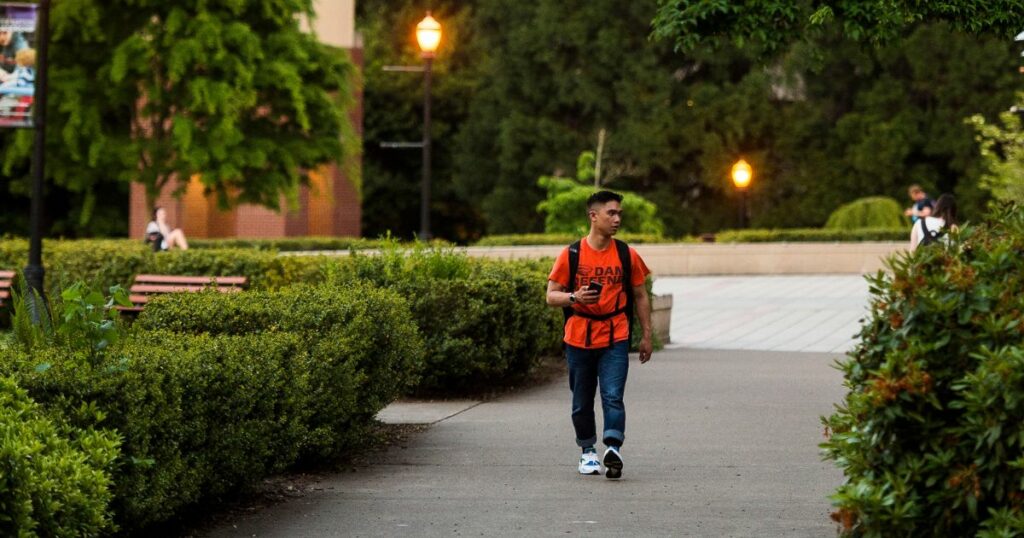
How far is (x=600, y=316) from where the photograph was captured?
9602 mm

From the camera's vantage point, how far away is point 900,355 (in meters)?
5.70

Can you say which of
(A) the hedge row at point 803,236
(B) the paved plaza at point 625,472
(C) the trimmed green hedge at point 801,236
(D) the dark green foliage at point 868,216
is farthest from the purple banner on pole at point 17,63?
(D) the dark green foliage at point 868,216

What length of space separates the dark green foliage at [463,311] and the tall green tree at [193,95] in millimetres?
20030

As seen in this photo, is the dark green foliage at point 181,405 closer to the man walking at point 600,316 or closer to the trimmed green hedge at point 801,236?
Result: the man walking at point 600,316

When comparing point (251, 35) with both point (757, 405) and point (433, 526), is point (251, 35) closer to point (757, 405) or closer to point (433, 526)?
point (757, 405)

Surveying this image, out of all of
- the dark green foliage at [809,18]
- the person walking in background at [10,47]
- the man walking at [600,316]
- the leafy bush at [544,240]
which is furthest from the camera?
the leafy bush at [544,240]

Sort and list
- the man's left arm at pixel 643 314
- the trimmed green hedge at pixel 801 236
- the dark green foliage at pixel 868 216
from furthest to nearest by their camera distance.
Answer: the dark green foliage at pixel 868 216 < the trimmed green hedge at pixel 801 236 < the man's left arm at pixel 643 314

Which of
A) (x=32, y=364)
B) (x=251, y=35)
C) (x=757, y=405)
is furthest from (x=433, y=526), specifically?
(x=251, y=35)

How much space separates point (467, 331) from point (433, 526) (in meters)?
5.81

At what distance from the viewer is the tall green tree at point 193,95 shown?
1348 inches

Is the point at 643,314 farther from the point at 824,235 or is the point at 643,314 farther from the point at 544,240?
the point at 824,235

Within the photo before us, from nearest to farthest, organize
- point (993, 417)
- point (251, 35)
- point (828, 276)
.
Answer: point (993, 417) < point (251, 35) < point (828, 276)

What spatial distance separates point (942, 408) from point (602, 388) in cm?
411

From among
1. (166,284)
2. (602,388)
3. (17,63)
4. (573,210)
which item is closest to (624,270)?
(602,388)
